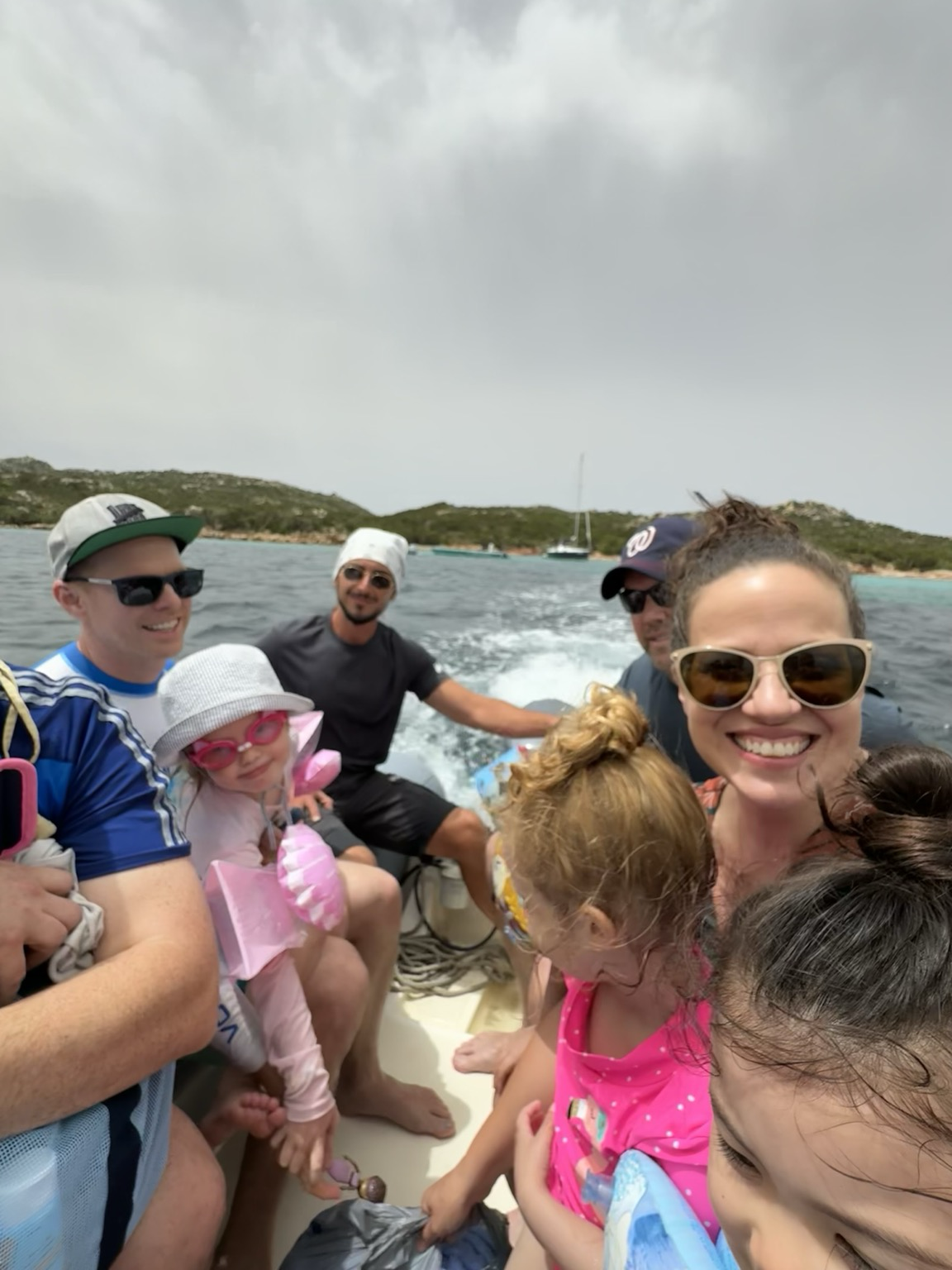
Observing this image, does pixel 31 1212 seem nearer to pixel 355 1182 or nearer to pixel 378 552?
pixel 355 1182

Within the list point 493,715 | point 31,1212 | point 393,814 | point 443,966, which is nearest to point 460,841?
point 393,814

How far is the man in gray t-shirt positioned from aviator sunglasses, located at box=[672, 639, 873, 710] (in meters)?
1.56

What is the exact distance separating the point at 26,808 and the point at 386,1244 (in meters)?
1.02

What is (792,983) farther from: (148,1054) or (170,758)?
(170,758)

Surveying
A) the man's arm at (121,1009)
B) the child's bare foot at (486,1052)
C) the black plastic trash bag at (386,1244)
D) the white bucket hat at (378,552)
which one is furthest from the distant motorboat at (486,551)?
the man's arm at (121,1009)

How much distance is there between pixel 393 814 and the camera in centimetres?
269

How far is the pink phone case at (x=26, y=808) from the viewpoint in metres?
0.93

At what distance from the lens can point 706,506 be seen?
1.68 metres

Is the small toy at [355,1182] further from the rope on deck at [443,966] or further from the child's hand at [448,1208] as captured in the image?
the rope on deck at [443,966]

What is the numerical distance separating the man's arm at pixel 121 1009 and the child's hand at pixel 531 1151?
55 centimetres

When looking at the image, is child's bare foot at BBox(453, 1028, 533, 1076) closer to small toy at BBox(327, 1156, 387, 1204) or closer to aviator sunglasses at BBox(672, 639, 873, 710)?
small toy at BBox(327, 1156, 387, 1204)

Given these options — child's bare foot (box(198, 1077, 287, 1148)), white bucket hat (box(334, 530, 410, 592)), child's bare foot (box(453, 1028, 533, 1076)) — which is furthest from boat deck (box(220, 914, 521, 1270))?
white bucket hat (box(334, 530, 410, 592))

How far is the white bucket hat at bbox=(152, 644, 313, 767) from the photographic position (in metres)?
1.47

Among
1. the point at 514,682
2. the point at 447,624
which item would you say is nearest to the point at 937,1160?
the point at 514,682
